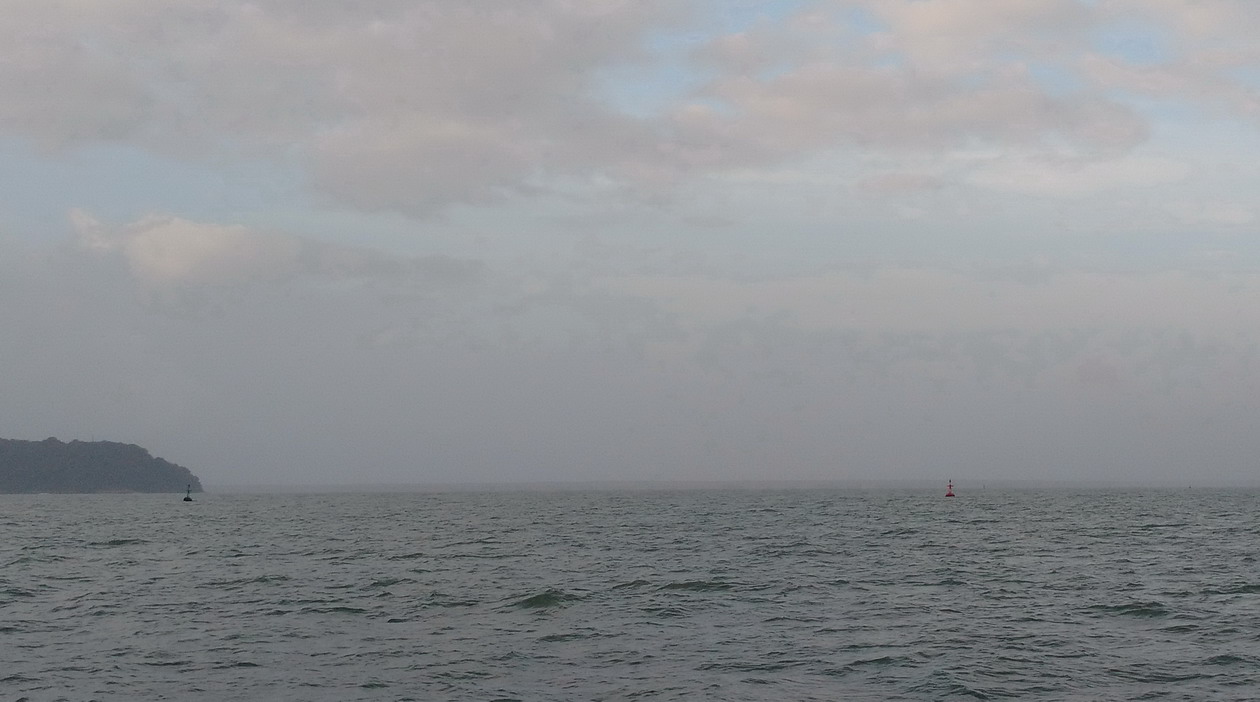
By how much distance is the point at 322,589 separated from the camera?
43281 mm

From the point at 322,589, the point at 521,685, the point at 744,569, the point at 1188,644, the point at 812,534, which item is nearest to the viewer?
the point at 521,685

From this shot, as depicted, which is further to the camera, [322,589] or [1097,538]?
[1097,538]

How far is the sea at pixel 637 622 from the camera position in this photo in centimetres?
2492

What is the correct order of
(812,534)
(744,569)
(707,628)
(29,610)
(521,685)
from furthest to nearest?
(812,534)
(744,569)
(29,610)
(707,628)
(521,685)

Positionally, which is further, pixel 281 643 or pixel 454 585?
pixel 454 585

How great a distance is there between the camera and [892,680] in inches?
991

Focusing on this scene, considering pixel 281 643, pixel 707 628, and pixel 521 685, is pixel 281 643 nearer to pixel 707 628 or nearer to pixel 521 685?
pixel 521 685

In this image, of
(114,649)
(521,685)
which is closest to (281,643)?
(114,649)

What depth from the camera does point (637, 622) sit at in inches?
1336

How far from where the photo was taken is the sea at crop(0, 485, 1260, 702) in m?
24.9

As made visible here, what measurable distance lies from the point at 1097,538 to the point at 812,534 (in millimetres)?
20784

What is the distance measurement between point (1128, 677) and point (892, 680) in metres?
6.24

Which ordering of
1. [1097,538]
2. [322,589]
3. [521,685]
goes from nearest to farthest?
[521,685] → [322,589] → [1097,538]

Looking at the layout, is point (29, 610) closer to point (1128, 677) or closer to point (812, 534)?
point (1128, 677)
